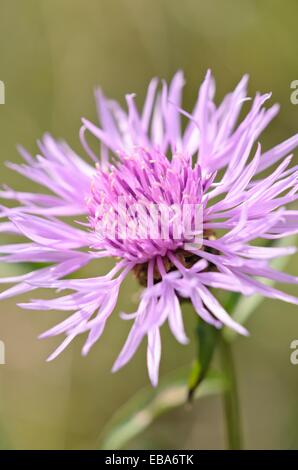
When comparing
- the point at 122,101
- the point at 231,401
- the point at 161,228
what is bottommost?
the point at 231,401

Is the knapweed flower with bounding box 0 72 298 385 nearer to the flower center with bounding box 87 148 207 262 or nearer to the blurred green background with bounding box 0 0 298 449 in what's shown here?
the flower center with bounding box 87 148 207 262

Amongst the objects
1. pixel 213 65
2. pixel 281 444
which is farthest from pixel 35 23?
pixel 281 444

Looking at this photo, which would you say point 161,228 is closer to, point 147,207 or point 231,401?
point 147,207

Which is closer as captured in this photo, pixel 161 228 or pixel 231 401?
pixel 161 228

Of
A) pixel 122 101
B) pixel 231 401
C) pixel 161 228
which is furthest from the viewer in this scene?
pixel 122 101

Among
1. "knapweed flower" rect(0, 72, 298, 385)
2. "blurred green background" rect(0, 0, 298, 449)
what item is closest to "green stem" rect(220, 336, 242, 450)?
"knapweed flower" rect(0, 72, 298, 385)

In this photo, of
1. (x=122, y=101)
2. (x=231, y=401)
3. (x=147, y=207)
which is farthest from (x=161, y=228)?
(x=122, y=101)
